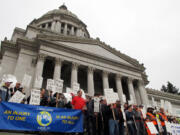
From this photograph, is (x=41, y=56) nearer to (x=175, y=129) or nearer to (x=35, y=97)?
(x=35, y=97)

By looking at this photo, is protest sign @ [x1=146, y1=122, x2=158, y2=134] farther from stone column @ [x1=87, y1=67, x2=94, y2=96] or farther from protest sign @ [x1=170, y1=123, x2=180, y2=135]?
stone column @ [x1=87, y1=67, x2=94, y2=96]

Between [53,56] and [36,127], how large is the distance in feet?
44.8

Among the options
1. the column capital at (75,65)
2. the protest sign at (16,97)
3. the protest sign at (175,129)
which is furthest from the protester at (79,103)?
the column capital at (75,65)

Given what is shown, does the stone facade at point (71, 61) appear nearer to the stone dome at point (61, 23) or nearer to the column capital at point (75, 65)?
the column capital at point (75, 65)

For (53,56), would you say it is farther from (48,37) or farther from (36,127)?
(36,127)

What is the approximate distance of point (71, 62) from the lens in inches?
798

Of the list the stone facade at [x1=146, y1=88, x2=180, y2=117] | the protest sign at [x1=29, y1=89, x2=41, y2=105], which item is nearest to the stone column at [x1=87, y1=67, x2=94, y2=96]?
the protest sign at [x1=29, y1=89, x2=41, y2=105]

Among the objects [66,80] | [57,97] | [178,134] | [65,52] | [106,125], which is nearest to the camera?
[106,125]

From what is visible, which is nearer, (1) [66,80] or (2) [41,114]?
(2) [41,114]

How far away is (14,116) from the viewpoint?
Answer: 629cm

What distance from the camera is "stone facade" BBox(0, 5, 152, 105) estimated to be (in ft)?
62.8

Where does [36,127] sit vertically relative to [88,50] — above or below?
below

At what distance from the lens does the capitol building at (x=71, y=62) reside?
19.1 metres

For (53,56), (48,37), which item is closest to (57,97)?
(53,56)
